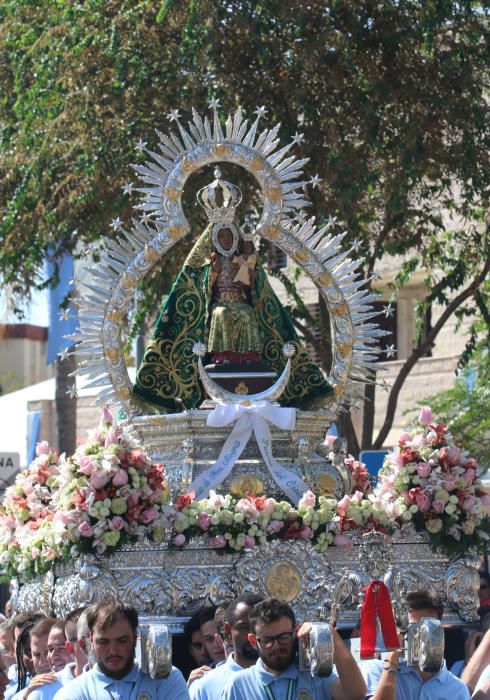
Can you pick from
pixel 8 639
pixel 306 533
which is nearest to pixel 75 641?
pixel 8 639

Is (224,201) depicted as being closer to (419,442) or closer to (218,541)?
(419,442)

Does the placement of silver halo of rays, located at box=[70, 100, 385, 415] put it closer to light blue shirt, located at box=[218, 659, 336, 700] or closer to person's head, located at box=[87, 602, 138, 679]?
person's head, located at box=[87, 602, 138, 679]

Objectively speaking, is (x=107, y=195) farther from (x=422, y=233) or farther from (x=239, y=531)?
(x=239, y=531)

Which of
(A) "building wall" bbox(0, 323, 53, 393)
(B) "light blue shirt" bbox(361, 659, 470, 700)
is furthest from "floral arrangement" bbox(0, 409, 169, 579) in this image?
(A) "building wall" bbox(0, 323, 53, 393)

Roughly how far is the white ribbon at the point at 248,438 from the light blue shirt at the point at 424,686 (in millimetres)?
4235

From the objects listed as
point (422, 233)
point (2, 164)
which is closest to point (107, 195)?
point (2, 164)

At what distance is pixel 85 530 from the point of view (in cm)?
1044

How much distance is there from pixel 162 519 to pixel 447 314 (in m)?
6.59

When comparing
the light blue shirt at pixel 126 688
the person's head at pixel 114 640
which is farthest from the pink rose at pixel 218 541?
the person's head at pixel 114 640

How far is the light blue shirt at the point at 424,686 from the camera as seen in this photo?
7.03 meters

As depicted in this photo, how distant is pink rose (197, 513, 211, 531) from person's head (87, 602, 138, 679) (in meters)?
3.90

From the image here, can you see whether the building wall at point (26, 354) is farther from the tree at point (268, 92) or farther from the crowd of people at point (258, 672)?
the crowd of people at point (258, 672)

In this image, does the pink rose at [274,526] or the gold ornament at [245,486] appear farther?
the gold ornament at [245,486]

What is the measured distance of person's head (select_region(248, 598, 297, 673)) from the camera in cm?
667
